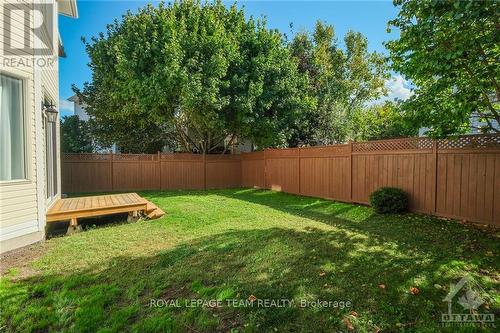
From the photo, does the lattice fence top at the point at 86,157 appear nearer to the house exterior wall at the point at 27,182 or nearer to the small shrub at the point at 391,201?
the house exterior wall at the point at 27,182

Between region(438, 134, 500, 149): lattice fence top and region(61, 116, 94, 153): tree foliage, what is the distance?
15.6 meters

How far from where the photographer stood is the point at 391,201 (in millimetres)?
6688

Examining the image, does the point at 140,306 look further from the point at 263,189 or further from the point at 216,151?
the point at 216,151

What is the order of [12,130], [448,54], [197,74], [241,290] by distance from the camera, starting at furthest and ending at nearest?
[197,74] < [12,130] < [448,54] < [241,290]

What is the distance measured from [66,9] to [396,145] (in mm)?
9733

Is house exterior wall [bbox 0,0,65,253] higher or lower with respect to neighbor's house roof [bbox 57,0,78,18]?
lower

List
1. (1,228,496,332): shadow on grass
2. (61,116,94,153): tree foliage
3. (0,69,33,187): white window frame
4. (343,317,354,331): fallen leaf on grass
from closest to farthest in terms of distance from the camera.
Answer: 1. (343,317,354,331): fallen leaf on grass
2. (1,228,496,332): shadow on grass
3. (0,69,33,187): white window frame
4. (61,116,94,153): tree foliage

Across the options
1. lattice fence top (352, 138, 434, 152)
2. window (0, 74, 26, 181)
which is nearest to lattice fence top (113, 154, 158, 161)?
window (0, 74, 26, 181)

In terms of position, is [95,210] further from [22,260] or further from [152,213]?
[22,260]

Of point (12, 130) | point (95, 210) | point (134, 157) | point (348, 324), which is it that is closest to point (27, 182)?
point (12, 130)

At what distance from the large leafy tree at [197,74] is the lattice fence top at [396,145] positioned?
441 centimetres

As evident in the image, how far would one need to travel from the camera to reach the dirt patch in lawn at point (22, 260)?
11.9ft

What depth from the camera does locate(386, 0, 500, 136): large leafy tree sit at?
3.59 m

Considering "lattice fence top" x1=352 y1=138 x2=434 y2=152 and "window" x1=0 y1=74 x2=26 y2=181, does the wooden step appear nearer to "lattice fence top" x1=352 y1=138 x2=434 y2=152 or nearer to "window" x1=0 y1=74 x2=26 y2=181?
"window" x1=0 y1=74 x2=26 y2=181
